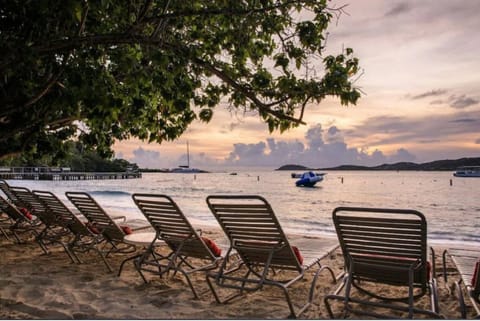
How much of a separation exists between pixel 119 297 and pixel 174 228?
0.87m

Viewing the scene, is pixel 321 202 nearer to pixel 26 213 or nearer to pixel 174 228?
pixel 26 213

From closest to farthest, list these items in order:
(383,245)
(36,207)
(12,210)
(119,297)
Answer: (383,245) → (119,297) → (36,207) → (12,210)

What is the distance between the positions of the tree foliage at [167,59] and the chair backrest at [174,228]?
1.02 meters

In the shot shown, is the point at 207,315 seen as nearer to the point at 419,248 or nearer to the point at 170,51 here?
the point at 419,248

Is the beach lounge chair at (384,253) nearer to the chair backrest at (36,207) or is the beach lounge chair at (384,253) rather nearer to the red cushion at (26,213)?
the chair backrest at (36,207)

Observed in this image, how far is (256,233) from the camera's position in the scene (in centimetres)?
403

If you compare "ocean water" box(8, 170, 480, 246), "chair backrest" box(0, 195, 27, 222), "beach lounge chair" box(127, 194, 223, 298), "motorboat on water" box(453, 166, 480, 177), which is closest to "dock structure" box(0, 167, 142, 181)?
"ocean water" box(8, 170, 480, 246)

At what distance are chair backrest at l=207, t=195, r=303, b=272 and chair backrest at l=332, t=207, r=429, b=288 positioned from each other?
0.59 m

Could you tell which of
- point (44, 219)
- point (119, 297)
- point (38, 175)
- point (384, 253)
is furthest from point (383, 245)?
point (38, 175)

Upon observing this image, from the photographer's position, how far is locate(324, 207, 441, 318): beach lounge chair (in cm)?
329

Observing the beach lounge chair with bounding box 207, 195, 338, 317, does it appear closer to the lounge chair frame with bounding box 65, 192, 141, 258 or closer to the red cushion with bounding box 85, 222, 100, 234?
the lounge chair frame with bounding box 65, 192, 141, 258

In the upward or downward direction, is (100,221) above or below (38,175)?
above

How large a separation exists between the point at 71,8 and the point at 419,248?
11.1 feet

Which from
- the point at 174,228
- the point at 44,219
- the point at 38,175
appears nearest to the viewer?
the point at 174,228
